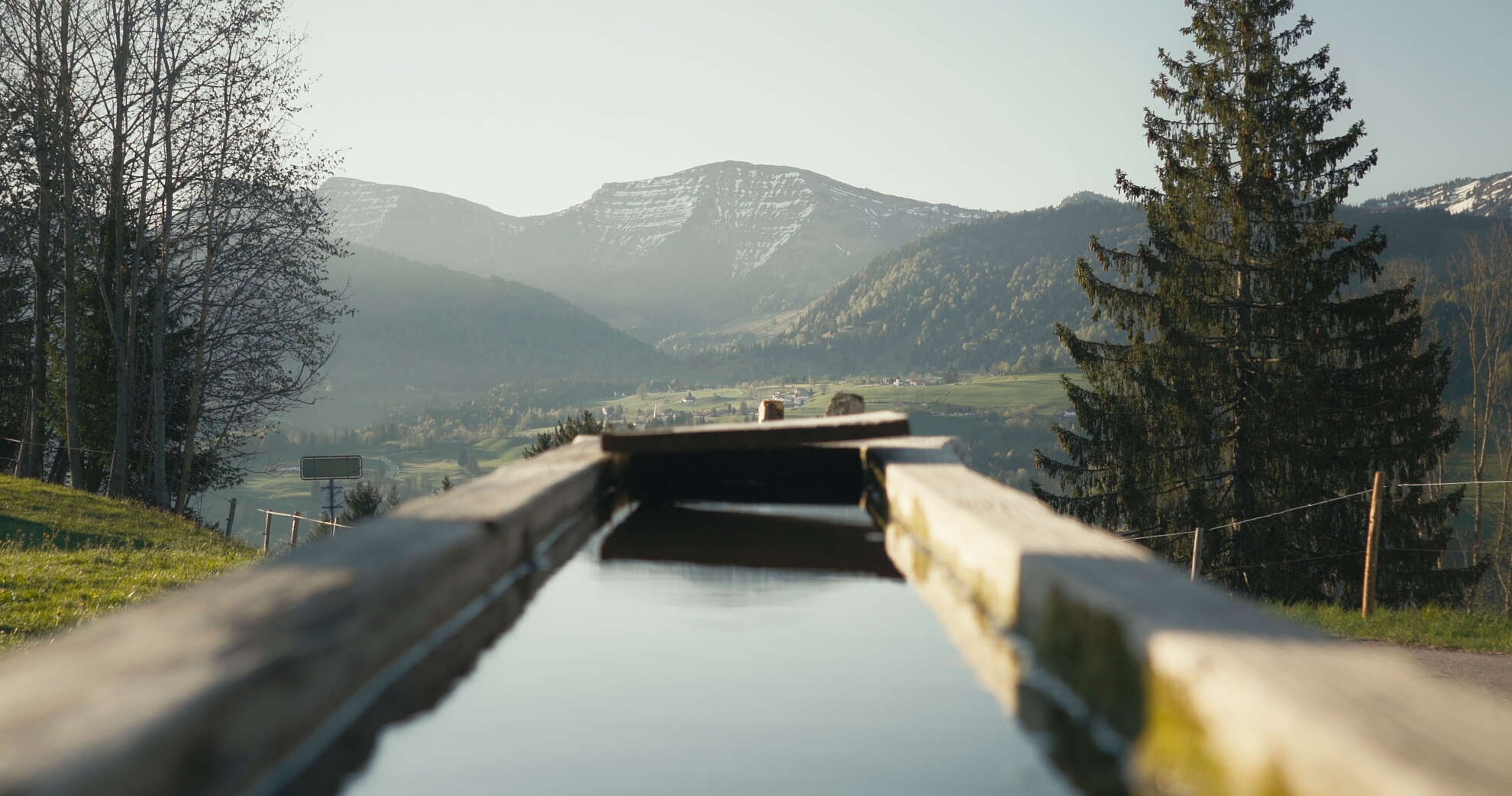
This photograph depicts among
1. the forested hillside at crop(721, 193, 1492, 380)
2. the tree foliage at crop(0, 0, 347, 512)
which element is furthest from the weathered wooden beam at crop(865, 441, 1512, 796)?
the forested hillside at crop(721, 193, 1492, 380)

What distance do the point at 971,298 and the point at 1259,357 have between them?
6120 inches

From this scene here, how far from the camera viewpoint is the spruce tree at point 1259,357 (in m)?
19.7

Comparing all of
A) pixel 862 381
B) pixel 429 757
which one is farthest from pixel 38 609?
pixel 862 381

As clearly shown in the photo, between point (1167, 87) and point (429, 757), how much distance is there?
23.3 meters

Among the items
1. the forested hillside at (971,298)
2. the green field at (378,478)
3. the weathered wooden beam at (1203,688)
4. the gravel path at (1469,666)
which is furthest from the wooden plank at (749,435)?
the forested hillside at (971,298)

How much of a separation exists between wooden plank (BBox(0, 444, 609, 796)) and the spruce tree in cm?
1985

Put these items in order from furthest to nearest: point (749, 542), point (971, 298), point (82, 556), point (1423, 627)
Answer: point (971, 298) → point (1423, 627) → point (82, 556) → point (749, 542)

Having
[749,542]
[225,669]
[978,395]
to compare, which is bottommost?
[978,395]

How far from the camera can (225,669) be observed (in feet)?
2.94

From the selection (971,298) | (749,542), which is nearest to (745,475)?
(749,542)

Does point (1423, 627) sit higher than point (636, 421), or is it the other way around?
point (1423, 627)

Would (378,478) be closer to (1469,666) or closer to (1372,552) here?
(1372,552)

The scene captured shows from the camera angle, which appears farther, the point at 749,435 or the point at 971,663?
the point at 749,435

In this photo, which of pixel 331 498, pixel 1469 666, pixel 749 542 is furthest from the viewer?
pixel 331 498
